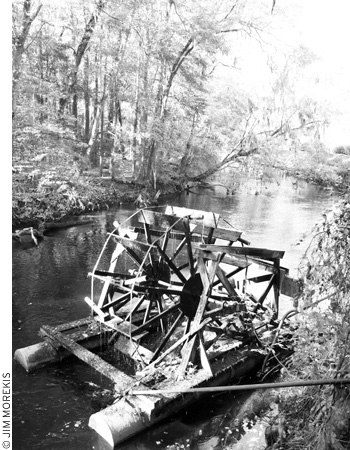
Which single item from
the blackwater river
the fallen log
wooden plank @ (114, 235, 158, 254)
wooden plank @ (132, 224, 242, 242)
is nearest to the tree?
the fallen log

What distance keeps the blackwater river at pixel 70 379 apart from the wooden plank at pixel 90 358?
1.21 ft

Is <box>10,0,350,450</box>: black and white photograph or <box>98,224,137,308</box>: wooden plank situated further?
<box>98,224,137,308</box>: wooden plank

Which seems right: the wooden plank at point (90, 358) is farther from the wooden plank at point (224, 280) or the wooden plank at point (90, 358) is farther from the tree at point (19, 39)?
the tree at point (19, 39)

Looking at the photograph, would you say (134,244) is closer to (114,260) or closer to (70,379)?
(114,260)

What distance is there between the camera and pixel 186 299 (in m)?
5.22

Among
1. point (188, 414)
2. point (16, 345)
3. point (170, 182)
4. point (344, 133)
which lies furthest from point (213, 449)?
point (344, 133)

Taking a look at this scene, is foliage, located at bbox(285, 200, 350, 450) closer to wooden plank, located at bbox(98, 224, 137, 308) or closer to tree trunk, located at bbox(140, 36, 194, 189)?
wooden plank, located at bbox(98, 224, 137, 308)

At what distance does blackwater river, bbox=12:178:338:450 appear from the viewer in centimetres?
396

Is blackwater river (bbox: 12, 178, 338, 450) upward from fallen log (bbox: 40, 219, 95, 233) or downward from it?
downward

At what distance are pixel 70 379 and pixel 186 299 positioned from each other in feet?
5.75

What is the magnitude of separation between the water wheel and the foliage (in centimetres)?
183

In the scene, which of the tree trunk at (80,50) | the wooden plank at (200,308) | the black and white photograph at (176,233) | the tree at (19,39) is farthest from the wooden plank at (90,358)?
the tree trunk at (80,50)

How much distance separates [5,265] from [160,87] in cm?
1535

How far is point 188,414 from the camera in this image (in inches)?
173
